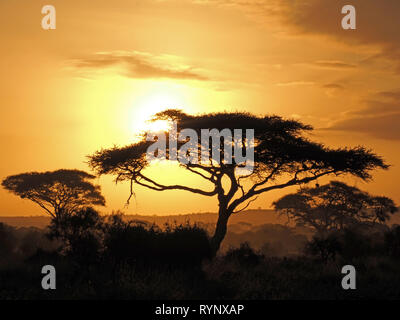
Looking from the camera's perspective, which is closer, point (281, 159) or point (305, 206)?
point (281, 159)

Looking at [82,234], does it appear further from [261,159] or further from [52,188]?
[52,188]

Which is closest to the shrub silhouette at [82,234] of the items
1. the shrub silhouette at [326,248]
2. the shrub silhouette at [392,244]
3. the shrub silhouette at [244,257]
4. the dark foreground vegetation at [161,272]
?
the dark foreground vegetation at [161,272]

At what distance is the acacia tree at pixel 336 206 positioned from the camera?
56.5m

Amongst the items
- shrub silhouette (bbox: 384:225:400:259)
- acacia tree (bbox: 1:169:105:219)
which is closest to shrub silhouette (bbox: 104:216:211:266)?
shrub silhouette (bbox: 384:225:400:259)

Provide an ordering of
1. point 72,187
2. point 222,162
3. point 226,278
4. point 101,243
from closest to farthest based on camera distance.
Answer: point 226,278
point 101,243
point 222,162
point 72,187

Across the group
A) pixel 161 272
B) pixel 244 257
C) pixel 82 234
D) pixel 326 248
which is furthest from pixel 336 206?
pixel 161 272

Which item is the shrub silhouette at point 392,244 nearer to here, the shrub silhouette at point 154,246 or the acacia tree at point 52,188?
the shrub silhouette at point 154,246

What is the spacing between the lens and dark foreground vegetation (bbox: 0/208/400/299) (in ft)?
58.5

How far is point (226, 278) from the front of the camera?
2048cm

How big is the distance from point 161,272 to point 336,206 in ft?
128

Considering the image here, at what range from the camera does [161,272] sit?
2050 cm

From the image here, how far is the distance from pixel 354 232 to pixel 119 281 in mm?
18817

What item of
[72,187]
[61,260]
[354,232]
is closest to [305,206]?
[72,187]
